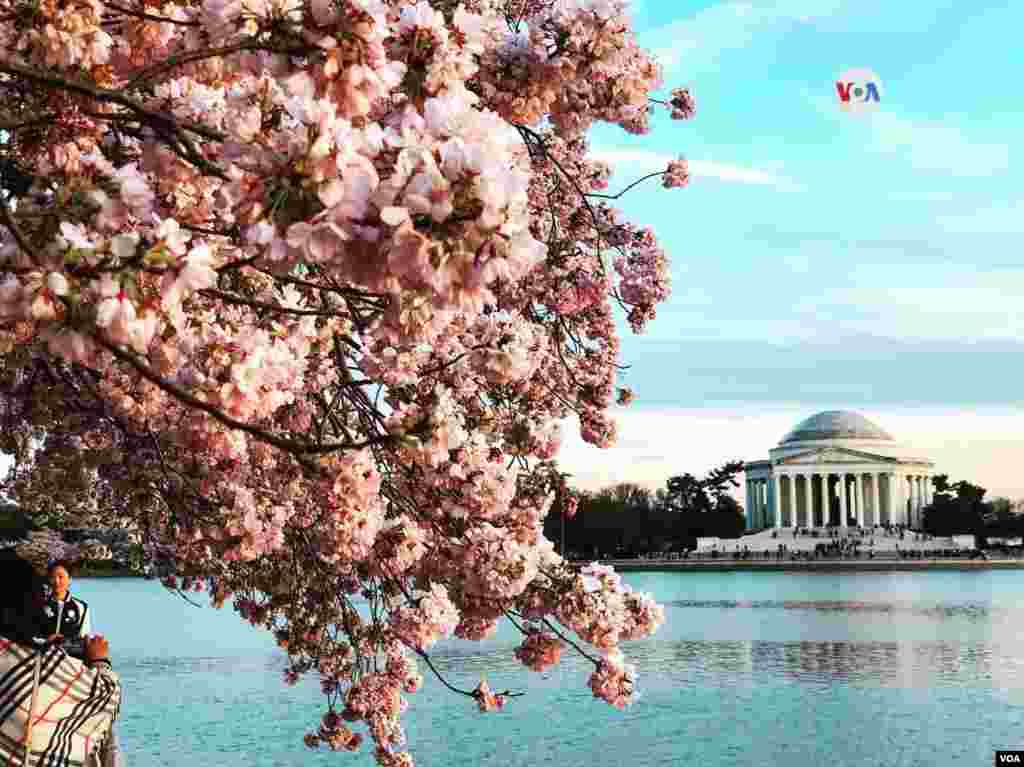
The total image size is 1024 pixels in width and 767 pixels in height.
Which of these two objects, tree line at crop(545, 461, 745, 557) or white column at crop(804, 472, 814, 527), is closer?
tree line at crop(545, 461, 745, 557)

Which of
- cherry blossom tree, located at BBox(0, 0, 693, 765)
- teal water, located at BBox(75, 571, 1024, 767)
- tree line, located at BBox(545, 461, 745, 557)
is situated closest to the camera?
cherry blossom tree, located at BBox(0, 0, 693, 765)

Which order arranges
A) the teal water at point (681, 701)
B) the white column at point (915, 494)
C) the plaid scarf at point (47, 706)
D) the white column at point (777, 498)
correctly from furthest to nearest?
1. the white column at point (915, 494)
2. the white column at point (777, 498)
3. the teal water at point (681, 701)
4. the plaid scarf at point (47, 706)

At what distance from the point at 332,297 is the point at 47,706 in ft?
8.83

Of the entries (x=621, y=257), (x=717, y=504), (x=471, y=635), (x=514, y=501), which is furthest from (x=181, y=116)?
(x=717, y=504)

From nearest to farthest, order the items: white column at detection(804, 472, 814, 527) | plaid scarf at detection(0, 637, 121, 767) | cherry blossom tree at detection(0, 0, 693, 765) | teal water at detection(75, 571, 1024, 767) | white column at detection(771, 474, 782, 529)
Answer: cherry blossom tree at detection(0, 0, 693, 765) → plaid scarf at detection(0, 637, 121, 767) → teal water at detection(75, 571, 1024, 767) → white column at detection(804, 472, 814, 527) → white column at detection(771, 474, 782, 529)

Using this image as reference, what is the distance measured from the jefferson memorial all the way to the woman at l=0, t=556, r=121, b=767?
141m

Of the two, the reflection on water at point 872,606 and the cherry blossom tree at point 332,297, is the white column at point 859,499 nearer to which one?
the reflection on water at point 872,606

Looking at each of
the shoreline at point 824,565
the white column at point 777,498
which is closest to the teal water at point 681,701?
the shoreline at point 824,565

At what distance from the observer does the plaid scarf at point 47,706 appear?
5559 millimetres

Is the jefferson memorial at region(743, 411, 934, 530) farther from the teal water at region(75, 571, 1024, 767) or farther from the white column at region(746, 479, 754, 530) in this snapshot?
the teal water at region(75, 571, 1024, 767)

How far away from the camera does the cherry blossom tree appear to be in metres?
3.29

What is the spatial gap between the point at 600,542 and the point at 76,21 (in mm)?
122306

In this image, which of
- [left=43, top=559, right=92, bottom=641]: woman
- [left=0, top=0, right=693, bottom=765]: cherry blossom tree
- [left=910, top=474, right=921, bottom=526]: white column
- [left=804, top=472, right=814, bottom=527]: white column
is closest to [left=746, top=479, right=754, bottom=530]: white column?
[left=804, top=472, right=814, bottom=527]: white column

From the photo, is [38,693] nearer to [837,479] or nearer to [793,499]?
[793,499]
